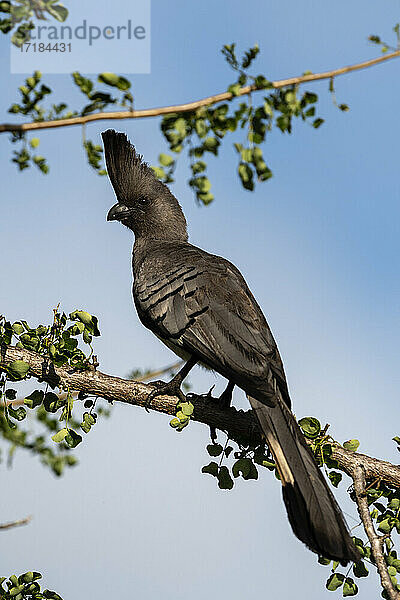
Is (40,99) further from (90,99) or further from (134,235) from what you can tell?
(134,235)

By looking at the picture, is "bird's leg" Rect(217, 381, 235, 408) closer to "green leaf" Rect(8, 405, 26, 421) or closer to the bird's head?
"green leaf" Rect(8, 405, 26, 421)

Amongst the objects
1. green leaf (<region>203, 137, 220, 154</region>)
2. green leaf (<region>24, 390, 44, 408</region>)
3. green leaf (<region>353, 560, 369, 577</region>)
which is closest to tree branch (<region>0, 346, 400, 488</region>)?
green leaf (<region>24, 390, 44, 408</region>)

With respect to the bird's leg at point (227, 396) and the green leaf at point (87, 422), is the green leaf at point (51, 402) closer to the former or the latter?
the green leaf at point (87, 422)

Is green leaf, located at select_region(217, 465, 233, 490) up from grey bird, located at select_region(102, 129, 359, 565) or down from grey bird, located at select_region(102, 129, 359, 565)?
down

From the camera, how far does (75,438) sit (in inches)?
129

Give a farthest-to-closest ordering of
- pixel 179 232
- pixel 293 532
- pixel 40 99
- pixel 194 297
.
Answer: pixel 179 232, pixel 194 297, pixel 293 532, pixel 40 99

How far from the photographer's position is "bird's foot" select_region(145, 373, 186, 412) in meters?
3.68

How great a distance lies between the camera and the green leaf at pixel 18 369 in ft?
10.7

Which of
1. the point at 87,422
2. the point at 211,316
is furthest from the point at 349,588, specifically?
the point at 211,316

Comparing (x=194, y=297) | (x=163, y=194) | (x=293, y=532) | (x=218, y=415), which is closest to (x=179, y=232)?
(x=163, y=194)

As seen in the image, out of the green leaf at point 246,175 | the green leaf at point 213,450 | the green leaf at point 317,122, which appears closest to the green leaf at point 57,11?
the green leaf at point 246,175

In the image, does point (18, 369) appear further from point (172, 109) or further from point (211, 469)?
point (172, 109)

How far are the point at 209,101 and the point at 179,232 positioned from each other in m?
3.41

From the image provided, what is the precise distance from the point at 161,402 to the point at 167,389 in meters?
0.09
